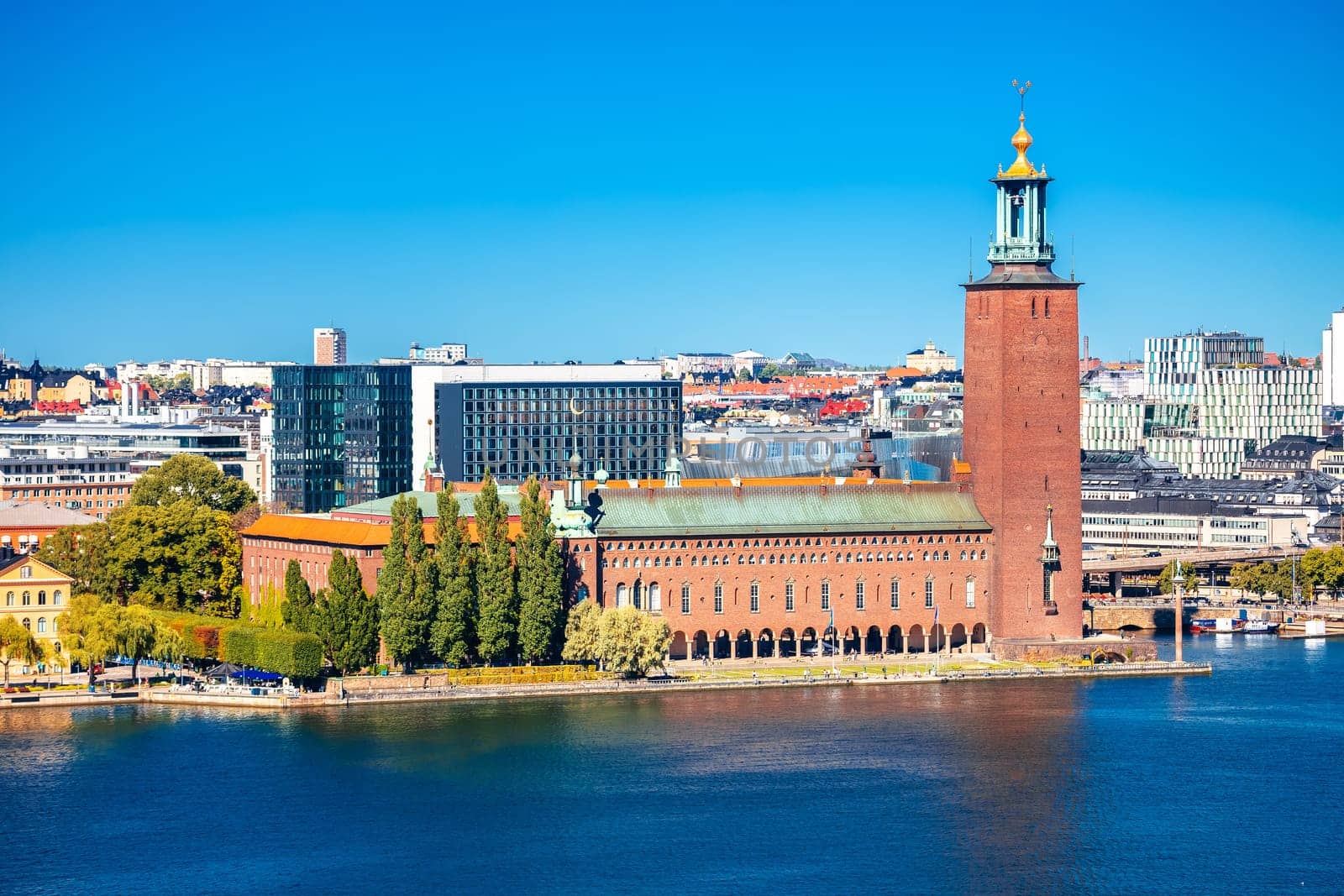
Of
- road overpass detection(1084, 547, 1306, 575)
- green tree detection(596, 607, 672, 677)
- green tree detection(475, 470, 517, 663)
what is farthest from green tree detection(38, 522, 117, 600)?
road overpass detection(1084, 547, 1306, 575)

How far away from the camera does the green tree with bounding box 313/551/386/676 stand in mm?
103188

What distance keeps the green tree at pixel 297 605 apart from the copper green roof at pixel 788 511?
492 inches

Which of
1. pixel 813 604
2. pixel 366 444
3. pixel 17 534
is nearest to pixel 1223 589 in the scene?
pixel 813 604

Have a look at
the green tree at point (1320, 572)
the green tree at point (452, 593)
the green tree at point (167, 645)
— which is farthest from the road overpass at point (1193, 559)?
the green tree at point (167, 645)

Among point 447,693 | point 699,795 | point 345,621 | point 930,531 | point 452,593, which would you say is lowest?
point 699,795

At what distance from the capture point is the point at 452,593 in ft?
342

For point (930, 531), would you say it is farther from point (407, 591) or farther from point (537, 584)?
point (407, 591)

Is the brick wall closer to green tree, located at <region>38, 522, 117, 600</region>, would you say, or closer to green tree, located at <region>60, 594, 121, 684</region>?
green tree, located at <region>60, 594, 121, 684</region>

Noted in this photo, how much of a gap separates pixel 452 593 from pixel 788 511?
16.7 metres

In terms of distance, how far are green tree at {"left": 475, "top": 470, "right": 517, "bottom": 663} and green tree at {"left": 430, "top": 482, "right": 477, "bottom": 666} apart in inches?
18.7

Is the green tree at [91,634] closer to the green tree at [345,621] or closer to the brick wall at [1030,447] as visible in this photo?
the green tree at [345,621]

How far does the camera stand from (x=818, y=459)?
164000 mm

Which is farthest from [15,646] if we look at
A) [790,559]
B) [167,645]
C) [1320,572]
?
[1320,572]

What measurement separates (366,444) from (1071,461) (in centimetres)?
5914
